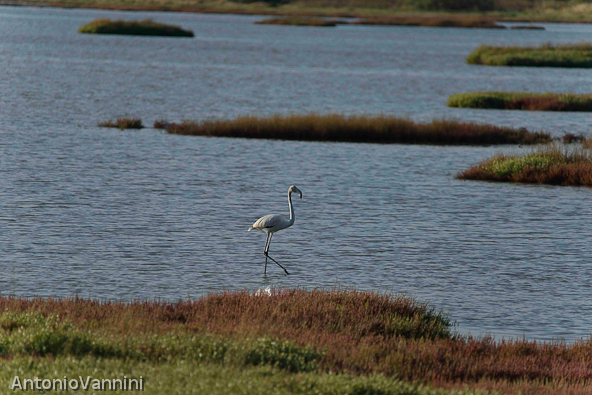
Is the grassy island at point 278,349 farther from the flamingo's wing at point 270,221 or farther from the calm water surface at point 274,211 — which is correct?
the flamingo's wing at point 270,221

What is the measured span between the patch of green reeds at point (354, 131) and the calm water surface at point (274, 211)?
1.17 m

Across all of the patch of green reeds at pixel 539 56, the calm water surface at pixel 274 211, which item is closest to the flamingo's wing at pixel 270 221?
the calm water surface at pixel 274 211

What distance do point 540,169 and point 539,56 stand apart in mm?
55973

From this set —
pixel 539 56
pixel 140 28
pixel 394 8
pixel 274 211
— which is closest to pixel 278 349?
pixel 274 211

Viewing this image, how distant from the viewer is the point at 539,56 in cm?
8094

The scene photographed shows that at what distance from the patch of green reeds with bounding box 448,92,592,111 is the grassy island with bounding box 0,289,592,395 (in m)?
39.1

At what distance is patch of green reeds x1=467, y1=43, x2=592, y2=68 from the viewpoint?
267ft

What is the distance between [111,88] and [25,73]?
13.7 m

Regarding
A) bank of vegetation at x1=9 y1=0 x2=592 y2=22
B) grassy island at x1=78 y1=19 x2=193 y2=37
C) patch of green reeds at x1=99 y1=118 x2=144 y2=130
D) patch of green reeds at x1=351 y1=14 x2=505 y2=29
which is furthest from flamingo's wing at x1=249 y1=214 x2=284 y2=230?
bank of vegetation at x1=9 y1=0 x2=592 y2=22

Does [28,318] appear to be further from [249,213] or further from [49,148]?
[49,148]

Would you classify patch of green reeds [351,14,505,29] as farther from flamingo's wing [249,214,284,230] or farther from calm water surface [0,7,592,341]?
flamingo's wing [249,214,284,230]

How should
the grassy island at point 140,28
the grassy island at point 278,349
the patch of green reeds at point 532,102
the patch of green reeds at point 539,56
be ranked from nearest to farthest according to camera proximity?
the grassy island at point 278,349
the patch of green reeds at point 532,102
the patch of green reeds at point 539,56
the grassy island at point 140,28

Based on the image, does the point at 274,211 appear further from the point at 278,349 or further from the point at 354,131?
the point at 354,131

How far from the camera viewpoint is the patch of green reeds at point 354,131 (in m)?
38.1
